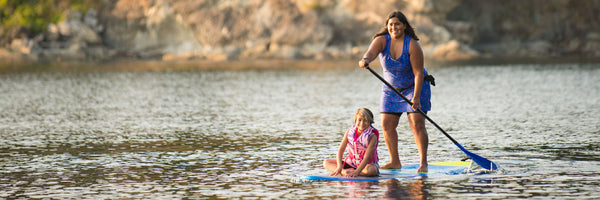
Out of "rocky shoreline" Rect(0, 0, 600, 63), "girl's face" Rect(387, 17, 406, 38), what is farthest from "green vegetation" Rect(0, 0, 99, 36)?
"girl's face" Rect(387, 17, 406, 38)

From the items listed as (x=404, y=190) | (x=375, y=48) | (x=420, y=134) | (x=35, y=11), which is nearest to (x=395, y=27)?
(x=375, y=48)

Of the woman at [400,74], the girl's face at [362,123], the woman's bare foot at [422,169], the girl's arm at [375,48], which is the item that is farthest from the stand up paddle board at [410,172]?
the girl's arm at [375,48]

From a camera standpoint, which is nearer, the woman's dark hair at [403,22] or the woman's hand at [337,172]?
the woman's hand at [337,172]

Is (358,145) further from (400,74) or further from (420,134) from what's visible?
(400,74)

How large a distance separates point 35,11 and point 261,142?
69964mm

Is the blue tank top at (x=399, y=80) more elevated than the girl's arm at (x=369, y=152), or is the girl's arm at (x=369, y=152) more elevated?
the blue tank top at (x=399, y=80)

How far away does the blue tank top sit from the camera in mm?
9578

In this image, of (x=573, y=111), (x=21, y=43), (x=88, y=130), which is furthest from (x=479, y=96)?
(x=21, y=43)

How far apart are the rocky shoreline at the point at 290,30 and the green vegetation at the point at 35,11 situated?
76 cm

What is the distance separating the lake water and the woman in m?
0.74

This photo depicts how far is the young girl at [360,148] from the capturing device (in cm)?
917

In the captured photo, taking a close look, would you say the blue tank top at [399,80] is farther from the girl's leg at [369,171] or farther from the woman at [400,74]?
the girl's leg at [369,171]

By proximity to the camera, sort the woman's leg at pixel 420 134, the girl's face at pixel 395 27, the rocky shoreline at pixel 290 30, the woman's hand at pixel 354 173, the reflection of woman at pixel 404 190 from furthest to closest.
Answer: the rocky shoreline at pixel 290 30 < the woman's leg at pixel 420 134 < the girl's face at pixel 395 27 < the woman's hand at pixel 354 173 < the reflection of woman at pixel 404 190

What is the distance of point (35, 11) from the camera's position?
258 feet
